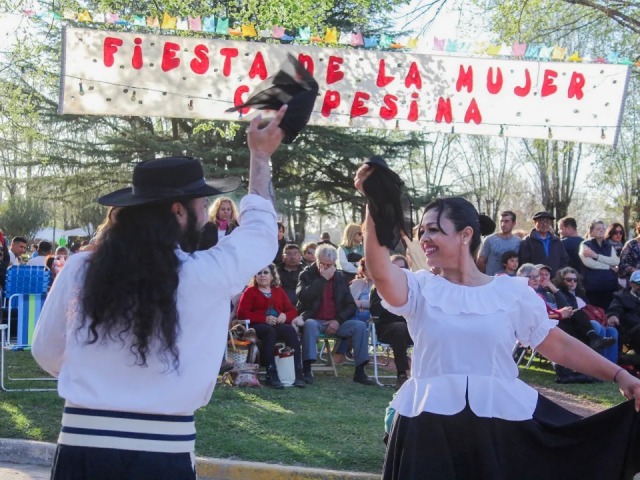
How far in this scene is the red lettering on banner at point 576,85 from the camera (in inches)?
449

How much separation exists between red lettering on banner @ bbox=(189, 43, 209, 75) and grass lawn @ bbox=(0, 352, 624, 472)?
165 inches

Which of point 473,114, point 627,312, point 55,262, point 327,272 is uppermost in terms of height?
point 473,114

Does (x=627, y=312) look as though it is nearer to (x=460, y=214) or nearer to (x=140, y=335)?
(x=460, y=214)

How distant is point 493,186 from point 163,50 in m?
32.2

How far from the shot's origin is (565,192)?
36281mm

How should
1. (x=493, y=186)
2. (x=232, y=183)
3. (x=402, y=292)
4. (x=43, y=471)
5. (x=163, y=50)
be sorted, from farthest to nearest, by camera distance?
1. (x=493, y=186)
2. (x=163, y=50)
3. (x=43, y=471)
4. (x=402, y=292)
5. (x=232, y=183)

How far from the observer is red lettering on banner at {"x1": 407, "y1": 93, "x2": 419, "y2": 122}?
11.5 meters

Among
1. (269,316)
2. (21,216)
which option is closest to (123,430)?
(269,316)

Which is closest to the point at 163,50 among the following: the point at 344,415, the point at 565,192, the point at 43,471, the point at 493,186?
the point at 344,415

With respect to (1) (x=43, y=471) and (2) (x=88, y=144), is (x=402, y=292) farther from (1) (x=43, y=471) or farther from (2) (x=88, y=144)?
(2) (x=88, y=144)

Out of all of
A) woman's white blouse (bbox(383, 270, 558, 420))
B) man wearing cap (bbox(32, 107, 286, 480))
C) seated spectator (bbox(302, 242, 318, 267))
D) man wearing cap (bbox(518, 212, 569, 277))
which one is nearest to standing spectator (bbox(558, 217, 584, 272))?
man wearing cap (bbox(518, 212, 569, 277))

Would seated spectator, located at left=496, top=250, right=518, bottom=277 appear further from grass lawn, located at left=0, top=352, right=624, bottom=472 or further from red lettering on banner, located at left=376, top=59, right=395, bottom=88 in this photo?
red lettering on banner, located at left=376, top=59, right=395, bottom=88

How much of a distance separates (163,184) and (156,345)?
0.50 m

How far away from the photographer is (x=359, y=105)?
11.5 meters
